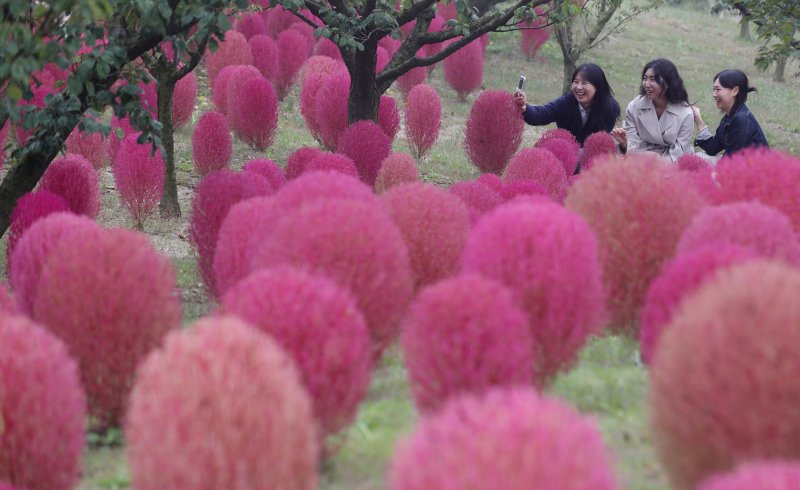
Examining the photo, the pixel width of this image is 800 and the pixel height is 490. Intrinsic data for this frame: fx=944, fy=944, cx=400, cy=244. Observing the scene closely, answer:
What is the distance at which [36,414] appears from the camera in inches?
109

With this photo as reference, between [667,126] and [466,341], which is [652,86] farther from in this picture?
[466,341]

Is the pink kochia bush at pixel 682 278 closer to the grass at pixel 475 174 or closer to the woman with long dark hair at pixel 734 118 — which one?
the grass at pixel 475 174

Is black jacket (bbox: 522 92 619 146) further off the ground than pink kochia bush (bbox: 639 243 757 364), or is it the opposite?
pink kochia bush (bbox: 639 243 757 364)

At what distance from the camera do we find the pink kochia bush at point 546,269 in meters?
3.28

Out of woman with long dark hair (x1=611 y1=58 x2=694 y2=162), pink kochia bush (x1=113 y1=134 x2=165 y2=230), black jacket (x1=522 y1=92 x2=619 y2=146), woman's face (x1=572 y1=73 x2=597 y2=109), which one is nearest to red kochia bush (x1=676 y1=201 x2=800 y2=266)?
→ woman with long dark hair (x1=611 y1=58 x2=694 y2=162)

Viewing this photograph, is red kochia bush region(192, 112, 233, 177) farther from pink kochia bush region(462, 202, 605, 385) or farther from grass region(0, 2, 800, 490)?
pink kochia bush region(462, 202, 605, 385)

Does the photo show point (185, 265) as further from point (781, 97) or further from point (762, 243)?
point (781, 97)

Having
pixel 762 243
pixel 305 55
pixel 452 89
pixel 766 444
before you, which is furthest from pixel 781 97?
pixel 766 444

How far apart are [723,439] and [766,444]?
0.10m

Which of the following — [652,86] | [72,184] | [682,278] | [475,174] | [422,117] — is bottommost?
[475,174]

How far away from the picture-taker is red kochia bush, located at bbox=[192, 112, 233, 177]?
26.5ft

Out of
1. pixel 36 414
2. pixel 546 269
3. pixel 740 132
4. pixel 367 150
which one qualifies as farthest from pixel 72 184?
pixel 740 132

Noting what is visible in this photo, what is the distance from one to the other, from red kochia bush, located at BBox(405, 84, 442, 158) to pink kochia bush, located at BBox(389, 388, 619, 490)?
756cm

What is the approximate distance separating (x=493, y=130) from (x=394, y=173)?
250cm
